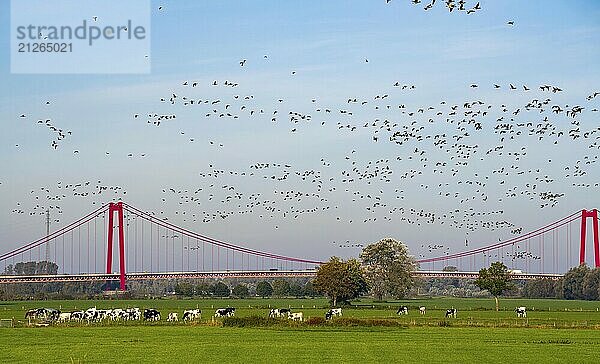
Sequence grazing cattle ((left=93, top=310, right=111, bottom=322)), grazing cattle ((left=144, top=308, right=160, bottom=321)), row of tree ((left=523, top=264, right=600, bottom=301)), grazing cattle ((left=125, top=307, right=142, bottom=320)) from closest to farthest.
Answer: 1. grazing cattle ((left=93, top=310, right=111, bottom=322))
2. grazing cattle ((left=144, top=308, right=160, bottom=321))
3. grazing cattle ((left=125, top=307, right=142, bottom=320))
4. row of tree ((left=523, top=264, right=600, bottom=301))

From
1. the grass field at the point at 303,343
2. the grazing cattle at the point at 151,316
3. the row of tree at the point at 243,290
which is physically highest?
the grass field at the point at 303,343

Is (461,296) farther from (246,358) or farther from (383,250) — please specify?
(246,358)

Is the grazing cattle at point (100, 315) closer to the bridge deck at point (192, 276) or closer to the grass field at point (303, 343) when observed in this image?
the grass field at point (303, 343)

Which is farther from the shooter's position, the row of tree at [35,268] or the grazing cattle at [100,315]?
the row of tree at [35,268]

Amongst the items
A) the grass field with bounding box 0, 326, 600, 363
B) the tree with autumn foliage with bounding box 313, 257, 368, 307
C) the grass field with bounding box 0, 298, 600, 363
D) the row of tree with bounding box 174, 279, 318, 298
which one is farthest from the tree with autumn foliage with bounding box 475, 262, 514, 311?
the row of tree with bounding box 174, 279, 318, 298

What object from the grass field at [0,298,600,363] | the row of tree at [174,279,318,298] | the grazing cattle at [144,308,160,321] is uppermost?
the grass field at [0,298,600,363]

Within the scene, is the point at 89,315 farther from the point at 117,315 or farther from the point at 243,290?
the point at 243,290

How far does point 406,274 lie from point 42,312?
2030 inches

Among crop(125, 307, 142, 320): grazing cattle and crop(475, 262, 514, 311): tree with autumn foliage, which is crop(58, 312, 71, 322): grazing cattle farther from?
crop(475, 262, 514, 311): tree with autumn foliage

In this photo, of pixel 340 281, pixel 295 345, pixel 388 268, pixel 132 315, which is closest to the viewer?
pixel 295 345

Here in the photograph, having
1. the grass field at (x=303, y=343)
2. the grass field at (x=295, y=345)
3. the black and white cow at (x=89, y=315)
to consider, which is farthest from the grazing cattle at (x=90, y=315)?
the grass field at (x=295, y=345)

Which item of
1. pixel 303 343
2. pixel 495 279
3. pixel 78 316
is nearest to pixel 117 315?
pixel 78 316

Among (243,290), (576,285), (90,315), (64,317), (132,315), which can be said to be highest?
(90,315)

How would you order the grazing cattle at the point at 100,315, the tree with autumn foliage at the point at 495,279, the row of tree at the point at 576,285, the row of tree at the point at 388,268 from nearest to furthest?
1. the grazing cattle at the point at 100,315
2. the tree with autumn foliage at the point at 495,279
3. the row of tree at the point at 388,268
4. the row of tree at the point at 576,285
